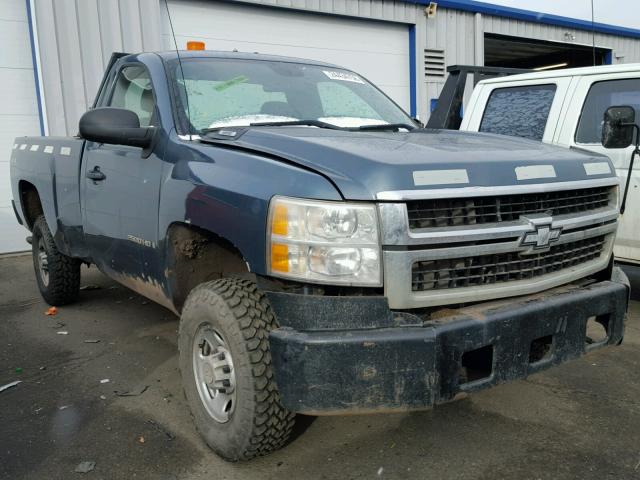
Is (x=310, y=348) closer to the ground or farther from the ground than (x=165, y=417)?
farther from the ground

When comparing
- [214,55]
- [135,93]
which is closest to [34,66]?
[135,93]

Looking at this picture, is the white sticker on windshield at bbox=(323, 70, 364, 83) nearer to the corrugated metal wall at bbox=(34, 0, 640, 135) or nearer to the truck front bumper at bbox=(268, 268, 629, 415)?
the truck front bumper at bbox=(268, 268, 629, 415)

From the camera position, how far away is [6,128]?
794 centimetres

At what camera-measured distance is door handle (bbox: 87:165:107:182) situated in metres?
3.63

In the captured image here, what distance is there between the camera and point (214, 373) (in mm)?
2566

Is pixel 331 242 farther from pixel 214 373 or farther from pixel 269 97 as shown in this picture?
pixel 269 97

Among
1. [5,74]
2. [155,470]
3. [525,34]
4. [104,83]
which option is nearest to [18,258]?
[5,74]

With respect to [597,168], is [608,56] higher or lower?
higher

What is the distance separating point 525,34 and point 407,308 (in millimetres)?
12789

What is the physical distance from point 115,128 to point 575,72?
12.3 feet

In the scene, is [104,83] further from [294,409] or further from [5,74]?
[5,74]

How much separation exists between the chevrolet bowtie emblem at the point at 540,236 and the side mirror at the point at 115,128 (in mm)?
1922

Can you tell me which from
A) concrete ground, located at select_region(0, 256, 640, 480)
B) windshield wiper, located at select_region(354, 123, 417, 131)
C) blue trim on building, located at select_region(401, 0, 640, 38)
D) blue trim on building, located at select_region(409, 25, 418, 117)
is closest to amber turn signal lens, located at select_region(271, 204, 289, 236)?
concrete ground, located at select_region(0, 256, 640, 480)

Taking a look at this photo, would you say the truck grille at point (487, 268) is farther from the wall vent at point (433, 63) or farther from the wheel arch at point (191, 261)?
the wall vent at point (433, 63)
